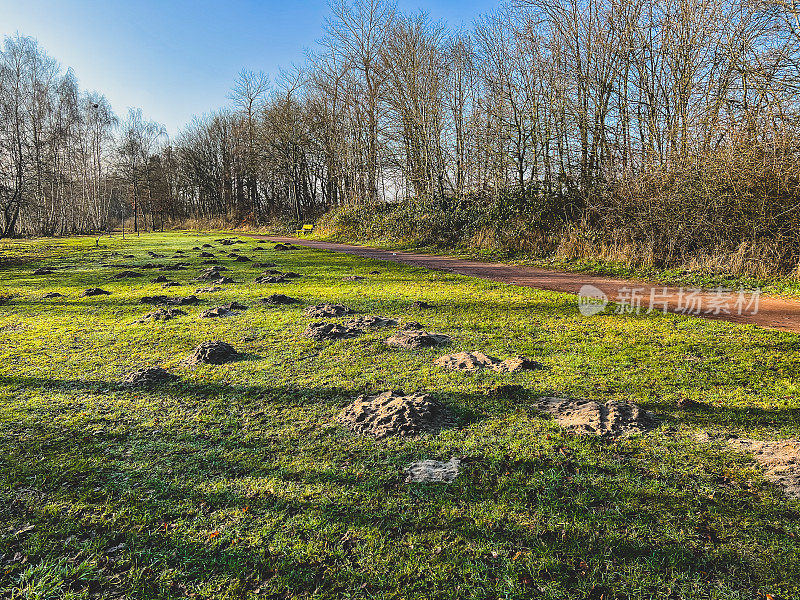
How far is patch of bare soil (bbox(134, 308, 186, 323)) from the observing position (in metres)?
6.70

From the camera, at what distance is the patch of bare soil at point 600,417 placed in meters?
3.14

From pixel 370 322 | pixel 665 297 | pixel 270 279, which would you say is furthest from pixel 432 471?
pixel 270 279

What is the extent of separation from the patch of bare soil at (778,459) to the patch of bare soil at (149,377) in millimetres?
4615

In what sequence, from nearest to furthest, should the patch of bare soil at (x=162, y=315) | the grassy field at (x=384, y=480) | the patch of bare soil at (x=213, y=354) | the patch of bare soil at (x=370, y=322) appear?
the grassy field at (x=384, y=480)
the patch of bare soil at (x=213, y=354)
the patch of bare soil at (x=370, y=322)
the patch of bare soil at (x=162, y=315)

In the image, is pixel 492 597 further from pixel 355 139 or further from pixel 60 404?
pixel 355 139

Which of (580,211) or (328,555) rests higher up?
(580,211)

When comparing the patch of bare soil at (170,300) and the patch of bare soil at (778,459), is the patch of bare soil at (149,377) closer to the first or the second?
the patch of bare soil at (170,300)

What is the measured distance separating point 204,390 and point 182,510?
5.88 feet

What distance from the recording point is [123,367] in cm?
471

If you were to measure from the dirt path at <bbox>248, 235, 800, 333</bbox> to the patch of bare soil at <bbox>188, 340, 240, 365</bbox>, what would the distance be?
5.36 meters

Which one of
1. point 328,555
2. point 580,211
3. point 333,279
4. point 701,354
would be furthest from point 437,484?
point 580,211

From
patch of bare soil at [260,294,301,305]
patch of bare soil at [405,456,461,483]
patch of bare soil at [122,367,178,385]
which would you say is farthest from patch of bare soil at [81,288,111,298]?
patch of bare soil at [405,456,461,483]

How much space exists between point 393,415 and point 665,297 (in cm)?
658

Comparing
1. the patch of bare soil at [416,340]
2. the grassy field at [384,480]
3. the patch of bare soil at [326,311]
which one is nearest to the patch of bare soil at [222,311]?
the patch of bare soil at [326,311]
